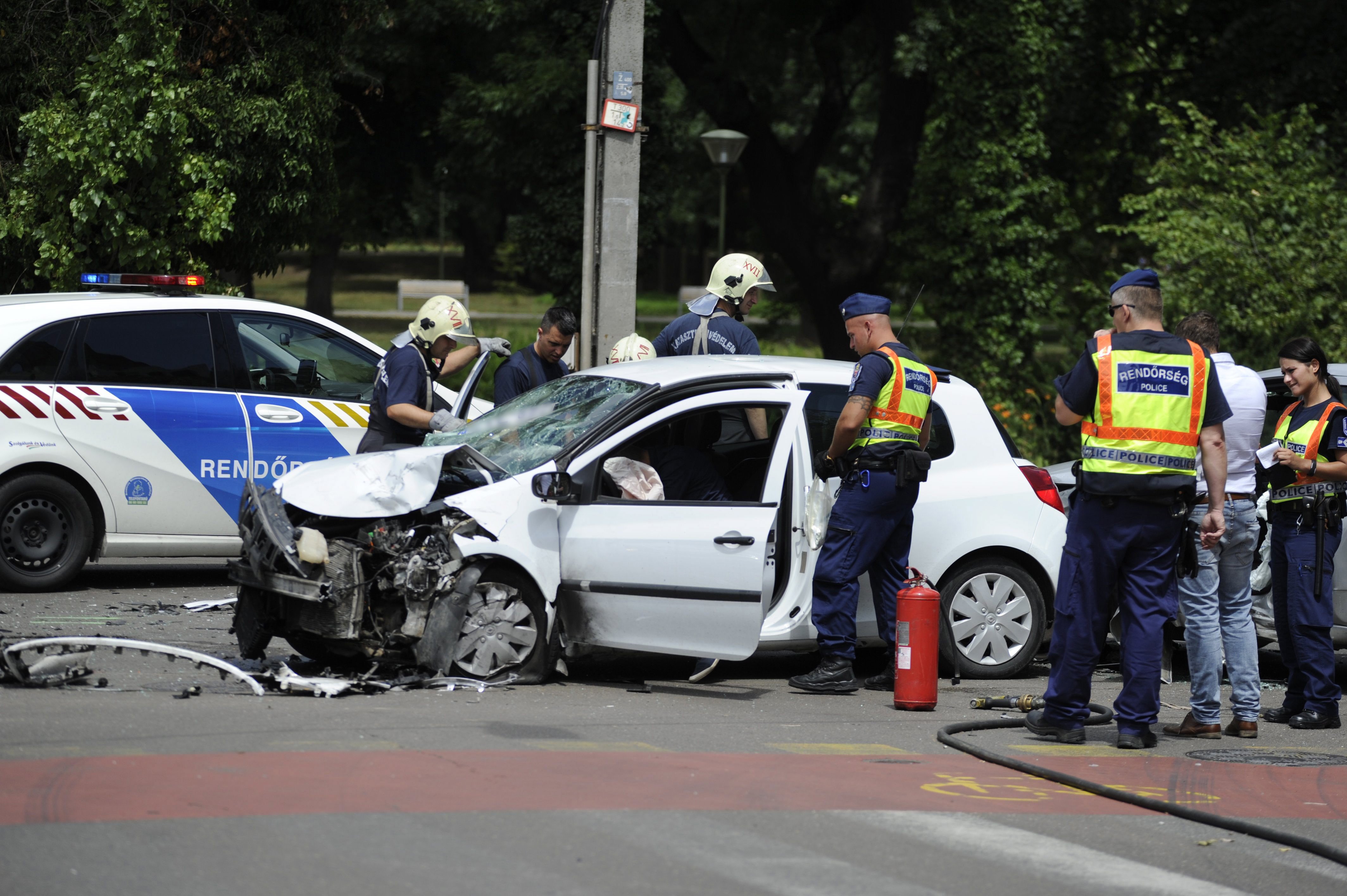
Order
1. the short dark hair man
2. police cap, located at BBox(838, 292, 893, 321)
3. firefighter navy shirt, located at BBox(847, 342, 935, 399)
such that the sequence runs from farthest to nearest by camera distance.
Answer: the short dark hair man → police cap, located at BBox(838, 292, 893, 321) → firefighter navy shirt, located at BBox(847, 342, 935, 399)

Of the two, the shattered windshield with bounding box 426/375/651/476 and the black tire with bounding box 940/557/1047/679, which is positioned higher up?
the shattered windshield with bounding box 426/375/651/476

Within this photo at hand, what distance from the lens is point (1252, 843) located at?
5.38 m

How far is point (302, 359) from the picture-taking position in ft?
33.7

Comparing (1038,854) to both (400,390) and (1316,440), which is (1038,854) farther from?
(400,390)

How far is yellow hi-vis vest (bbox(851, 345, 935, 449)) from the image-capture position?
7.71m

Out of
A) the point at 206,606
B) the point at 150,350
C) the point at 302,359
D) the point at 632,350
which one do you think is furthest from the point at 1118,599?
the point at 150,350

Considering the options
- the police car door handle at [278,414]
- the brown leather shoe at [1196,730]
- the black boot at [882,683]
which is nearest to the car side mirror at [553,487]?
the black boot at [882,683]

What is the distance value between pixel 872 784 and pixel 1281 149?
14.3 metres

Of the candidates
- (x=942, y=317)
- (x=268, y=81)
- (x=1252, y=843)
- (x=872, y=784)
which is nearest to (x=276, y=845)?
(x=872, y=784)

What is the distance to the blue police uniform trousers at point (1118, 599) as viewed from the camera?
659 cm

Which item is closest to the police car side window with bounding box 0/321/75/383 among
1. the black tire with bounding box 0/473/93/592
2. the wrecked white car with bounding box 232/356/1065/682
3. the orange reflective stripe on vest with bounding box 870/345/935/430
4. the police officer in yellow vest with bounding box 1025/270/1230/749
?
the black tire with bounding box 0/473/93/592

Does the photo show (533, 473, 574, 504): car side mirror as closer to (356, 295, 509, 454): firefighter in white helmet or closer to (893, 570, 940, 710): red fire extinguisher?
(356, 295, 509, 454): firefighter in white helmet

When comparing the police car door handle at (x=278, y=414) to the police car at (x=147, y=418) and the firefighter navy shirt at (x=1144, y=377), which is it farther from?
the firefighter navy shirt at (x=1144, y=377)

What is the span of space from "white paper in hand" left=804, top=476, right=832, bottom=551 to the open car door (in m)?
0.33
